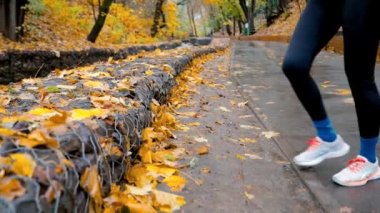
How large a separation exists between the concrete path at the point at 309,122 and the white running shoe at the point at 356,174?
0.04 meters

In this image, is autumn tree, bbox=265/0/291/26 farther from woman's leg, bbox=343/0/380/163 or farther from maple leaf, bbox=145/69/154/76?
woman's leg, bbox=343/0/380/163

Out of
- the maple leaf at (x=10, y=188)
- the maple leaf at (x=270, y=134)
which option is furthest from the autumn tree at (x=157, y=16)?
the maple leaf at (x=10, y=188)

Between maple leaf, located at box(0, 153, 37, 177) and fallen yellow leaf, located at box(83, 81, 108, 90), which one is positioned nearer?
maple leaf, located at box(0, 153, 37, 177)

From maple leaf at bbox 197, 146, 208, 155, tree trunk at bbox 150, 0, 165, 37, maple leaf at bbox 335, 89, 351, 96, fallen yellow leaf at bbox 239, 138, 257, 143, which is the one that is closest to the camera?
maple leaf at bbox 197, 146, 208, 155

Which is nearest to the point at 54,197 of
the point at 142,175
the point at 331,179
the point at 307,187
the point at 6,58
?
the point at 142,175

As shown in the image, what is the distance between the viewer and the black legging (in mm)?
2676

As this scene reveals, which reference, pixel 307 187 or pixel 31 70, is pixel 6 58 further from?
pixel 307 187

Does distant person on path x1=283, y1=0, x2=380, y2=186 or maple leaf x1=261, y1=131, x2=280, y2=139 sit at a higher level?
distant person on path x1=283, y1=0, x2=380, y2=186

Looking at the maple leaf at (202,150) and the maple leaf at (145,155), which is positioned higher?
the maple leaf at (145,155)

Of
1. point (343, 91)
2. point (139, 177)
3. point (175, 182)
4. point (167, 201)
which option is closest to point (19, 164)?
point (167, 201)

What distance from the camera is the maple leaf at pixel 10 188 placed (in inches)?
57.3

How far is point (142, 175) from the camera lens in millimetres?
2959

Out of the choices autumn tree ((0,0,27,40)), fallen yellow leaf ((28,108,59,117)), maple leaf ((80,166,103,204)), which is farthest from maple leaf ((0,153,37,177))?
autumn tree ((0,0,27,40))

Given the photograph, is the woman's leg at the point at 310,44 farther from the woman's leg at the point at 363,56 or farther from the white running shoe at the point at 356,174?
the white running shoe at the point at 356,174
